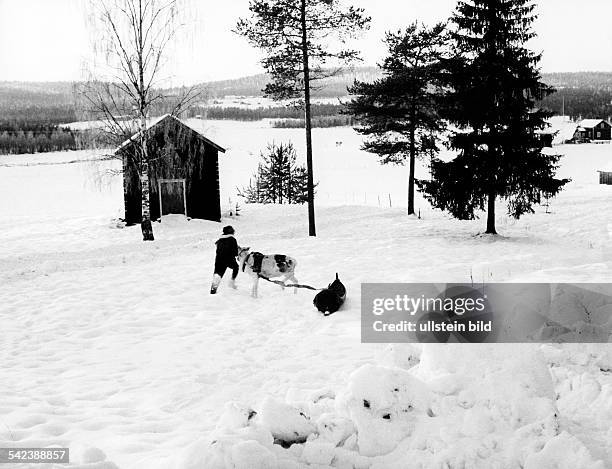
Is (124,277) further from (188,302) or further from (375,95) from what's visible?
(375,95)

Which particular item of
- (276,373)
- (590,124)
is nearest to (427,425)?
(276,373)

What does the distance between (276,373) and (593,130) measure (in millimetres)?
109063

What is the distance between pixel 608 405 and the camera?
484cm

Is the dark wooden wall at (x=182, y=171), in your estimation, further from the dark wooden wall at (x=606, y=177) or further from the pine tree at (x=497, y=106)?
the dark wooden wall at (x=606, y=177)

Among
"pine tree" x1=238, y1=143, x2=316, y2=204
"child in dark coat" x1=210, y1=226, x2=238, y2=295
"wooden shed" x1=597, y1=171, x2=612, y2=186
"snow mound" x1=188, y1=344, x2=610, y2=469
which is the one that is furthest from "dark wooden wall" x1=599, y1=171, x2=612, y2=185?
"snow mound" x1=188, y1=344, x2=610, y2=469

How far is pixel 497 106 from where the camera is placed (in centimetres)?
1731

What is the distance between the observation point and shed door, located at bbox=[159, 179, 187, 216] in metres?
25.8

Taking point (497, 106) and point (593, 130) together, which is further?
point (593, 130)

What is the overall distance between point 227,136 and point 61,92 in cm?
9222

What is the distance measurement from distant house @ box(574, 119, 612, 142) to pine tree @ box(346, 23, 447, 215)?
8447 centimetres

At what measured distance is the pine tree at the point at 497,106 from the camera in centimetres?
1708

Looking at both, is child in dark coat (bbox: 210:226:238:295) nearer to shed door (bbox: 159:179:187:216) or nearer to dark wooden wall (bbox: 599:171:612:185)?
shed door (bbox: 159:179:187:216)
